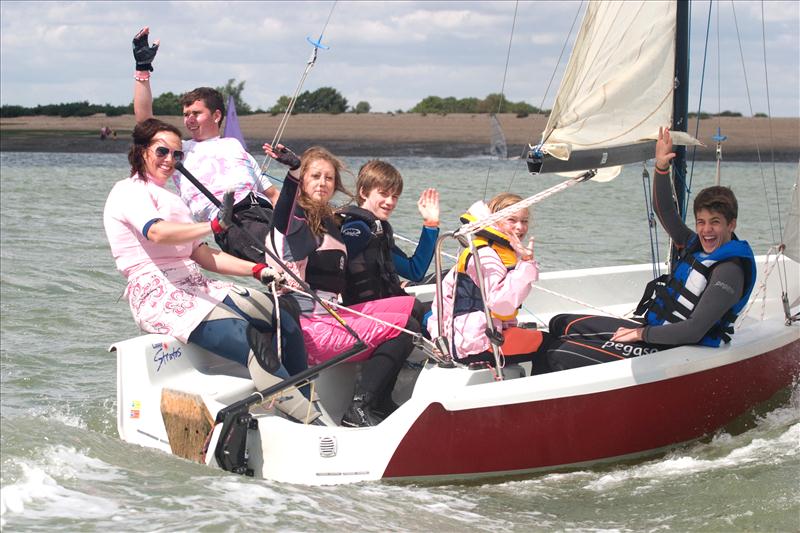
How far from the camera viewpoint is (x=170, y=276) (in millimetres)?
4875

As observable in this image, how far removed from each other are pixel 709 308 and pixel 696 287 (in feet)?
0.42

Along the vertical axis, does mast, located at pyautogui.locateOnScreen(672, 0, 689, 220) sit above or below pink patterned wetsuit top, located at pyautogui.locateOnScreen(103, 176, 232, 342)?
above

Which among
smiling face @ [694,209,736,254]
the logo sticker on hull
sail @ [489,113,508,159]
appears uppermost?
sail @ [489,113,508,159]

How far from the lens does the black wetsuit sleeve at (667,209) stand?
5.34 m

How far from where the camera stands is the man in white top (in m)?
5.73

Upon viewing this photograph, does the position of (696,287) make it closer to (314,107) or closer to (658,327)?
(658,327)

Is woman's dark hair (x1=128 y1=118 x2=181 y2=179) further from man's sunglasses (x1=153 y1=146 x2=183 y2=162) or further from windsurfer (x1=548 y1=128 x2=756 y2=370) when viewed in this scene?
windsurfer (x1=548 y1=128 x2=756 y2=370)

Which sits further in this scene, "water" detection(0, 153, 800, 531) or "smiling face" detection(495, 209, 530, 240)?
"smiling face" detection(495, 209, 530, 240)

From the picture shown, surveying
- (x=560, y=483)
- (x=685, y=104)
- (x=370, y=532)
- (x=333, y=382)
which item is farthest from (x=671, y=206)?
(x=370, y=532)

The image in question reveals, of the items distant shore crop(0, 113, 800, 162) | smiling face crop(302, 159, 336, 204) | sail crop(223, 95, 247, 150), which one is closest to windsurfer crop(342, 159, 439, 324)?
smiling face crop(302, 159, 336, 204)

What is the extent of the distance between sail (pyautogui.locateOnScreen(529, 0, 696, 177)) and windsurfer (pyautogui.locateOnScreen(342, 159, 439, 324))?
783 millimetres

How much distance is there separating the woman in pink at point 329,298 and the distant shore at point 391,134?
3462 cm

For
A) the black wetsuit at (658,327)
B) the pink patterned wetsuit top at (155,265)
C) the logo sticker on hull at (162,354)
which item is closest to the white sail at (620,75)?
the black wetsuit at (658,327)

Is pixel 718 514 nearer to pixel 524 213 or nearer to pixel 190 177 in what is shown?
pixel 524 213
